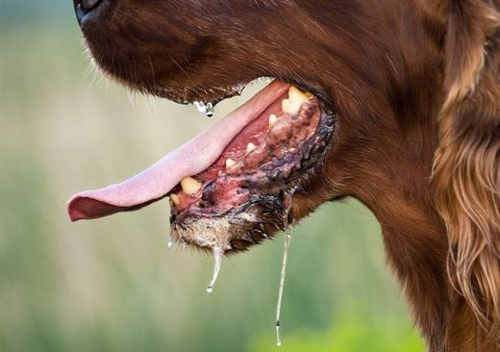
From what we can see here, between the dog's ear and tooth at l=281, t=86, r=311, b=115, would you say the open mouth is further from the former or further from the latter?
the dog's ear

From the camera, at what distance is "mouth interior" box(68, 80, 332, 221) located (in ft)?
8.58

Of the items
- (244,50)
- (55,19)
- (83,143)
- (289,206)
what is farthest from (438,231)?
(55,19)

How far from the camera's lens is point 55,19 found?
5.25 m

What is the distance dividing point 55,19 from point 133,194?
2.73 m

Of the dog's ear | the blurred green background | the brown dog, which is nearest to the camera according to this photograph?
the dog's ear

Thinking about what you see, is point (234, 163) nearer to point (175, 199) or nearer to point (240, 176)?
point (240, 176)

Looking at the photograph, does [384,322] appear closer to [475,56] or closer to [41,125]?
[41,125]

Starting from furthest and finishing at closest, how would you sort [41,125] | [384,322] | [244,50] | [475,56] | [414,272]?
1. [41,125]
2. [384,322]
3. [414,272]
4. [244,50]
5. [475,56]

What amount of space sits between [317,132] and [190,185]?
1.07ft

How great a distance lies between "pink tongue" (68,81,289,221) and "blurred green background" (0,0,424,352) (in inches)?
75.9

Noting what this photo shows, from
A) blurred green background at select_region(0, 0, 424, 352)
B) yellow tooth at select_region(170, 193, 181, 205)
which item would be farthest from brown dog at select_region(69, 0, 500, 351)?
blurred green background at select_region(0, 0, 424, 352)

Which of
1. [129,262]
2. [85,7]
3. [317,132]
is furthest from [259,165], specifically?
[129,262]

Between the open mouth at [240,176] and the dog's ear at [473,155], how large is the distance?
1.05ft

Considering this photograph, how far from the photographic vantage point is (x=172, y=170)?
271 cm
